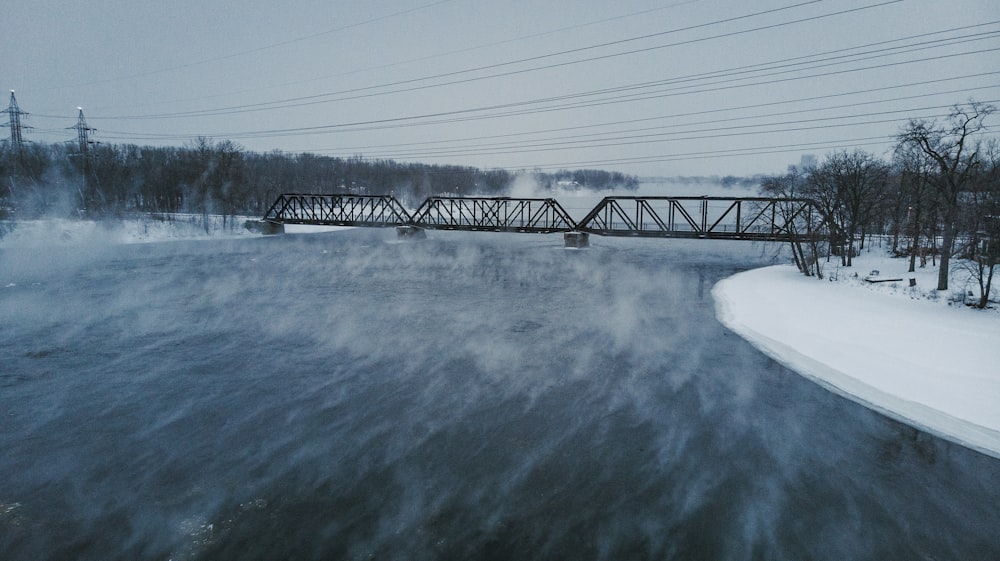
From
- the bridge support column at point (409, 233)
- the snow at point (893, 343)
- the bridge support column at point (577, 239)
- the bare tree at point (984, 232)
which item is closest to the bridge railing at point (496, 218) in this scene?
the bridge support column at point (409, 233)

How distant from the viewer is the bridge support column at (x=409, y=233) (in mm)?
77125

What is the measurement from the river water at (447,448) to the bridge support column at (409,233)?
51.6m

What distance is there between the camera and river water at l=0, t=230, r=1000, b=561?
8938 mm

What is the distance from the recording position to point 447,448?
12.1 meters

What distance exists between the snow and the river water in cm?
121

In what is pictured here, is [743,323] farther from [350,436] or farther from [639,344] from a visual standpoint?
[350,436]

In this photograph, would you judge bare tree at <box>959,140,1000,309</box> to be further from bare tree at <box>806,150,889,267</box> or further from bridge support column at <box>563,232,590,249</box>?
bridge support column at <box>563,232,590,249</box>

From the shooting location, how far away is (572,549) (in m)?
8.59

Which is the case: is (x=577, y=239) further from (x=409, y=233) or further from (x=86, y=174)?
(x=86, y=174)

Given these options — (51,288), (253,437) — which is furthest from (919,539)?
(51,288)

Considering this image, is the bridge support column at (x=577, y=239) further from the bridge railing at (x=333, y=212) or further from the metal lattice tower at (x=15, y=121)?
the metal lattice tower at (x=15, y=121)

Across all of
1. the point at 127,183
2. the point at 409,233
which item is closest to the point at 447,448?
the point at 409,233

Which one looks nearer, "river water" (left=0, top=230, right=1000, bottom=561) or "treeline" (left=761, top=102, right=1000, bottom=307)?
"river water" (left=0, top=230, right=1000, bottom=561)

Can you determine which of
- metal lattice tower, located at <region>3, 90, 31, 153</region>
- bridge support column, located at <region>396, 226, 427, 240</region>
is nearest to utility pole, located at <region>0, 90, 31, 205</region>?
metal lattice tower, located at <region>3, 90, 31, 153</region>
